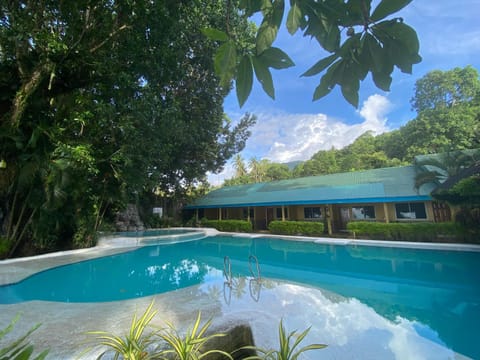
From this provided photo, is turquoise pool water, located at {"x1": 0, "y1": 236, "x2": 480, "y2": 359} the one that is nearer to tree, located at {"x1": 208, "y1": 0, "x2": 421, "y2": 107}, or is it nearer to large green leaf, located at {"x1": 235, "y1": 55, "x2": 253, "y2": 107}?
tree, located at {"x1": 208, "y1": 0, "x2": 421, "y2": 107}

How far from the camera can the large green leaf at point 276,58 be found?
1093mm

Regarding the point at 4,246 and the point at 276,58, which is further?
the point at 4,246

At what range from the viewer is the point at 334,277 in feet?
25.6

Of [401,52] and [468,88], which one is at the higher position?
[468,88]

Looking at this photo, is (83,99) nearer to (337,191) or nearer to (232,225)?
(232,225)

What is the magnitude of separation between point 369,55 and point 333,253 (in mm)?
11644

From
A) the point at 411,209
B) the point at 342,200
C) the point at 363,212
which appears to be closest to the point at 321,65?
the point at 342,200

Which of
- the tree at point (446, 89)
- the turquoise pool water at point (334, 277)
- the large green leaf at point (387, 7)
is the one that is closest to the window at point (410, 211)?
the turquoise pool water at point (334, 277)

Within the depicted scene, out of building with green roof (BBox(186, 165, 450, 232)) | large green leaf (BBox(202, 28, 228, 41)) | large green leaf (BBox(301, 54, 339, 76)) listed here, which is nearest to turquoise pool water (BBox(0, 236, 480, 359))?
building with green roof (BBox(186, 165, 450, 232))

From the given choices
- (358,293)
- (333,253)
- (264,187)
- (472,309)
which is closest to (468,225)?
(333,253)

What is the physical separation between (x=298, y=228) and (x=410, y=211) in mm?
7086

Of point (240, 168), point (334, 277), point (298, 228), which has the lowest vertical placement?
point (334, 277)

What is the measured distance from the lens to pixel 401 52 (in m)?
1.00

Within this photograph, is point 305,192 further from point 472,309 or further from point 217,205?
point 472,309
